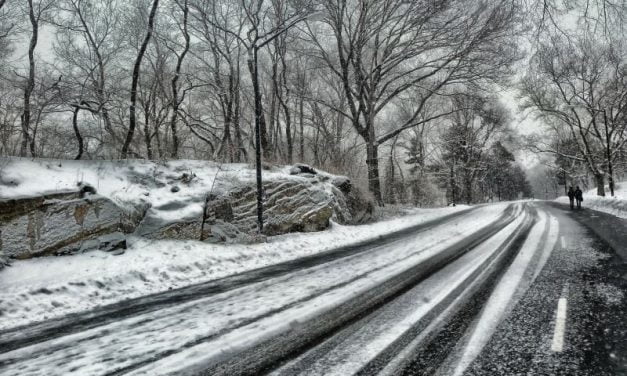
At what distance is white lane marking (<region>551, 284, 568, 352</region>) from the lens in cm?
372

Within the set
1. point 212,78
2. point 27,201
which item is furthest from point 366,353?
point 212,78

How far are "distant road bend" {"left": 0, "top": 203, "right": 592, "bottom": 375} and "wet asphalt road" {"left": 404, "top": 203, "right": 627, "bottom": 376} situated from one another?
0.05m

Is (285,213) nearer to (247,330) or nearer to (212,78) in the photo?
(247,330)

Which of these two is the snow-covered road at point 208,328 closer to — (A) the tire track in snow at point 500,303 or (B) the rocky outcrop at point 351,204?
(A) the tire track in snow at point 500,303

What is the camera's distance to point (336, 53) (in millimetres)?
27141

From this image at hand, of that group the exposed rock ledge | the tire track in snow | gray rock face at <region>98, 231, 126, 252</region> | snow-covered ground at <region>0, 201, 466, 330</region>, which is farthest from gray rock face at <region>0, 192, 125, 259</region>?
the tire track in snow

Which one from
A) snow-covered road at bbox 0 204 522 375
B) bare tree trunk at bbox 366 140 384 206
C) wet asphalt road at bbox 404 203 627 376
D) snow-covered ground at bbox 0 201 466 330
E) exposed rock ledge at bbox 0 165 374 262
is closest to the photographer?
wet asphalt road at bbox 404 203 627 376

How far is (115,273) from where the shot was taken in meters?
7.69

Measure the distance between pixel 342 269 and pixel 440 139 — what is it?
42554mm

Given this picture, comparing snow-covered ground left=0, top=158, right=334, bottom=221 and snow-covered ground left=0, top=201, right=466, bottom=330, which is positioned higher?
snow-covered ground left=0, top=158, right=334, bottom=221

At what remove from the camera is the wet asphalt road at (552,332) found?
3.30m

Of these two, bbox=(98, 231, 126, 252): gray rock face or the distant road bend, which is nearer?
the distant road bend

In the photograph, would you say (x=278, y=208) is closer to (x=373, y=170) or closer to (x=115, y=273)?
(x=115, y=273)

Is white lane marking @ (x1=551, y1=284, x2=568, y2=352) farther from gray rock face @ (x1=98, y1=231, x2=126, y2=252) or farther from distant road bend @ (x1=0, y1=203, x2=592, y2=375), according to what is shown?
gray rock face @ (x1=98, y1=231, x2=126, y2=252)
